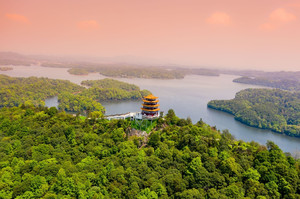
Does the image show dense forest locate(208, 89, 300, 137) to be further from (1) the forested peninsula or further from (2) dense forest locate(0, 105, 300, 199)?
(1) the forested peninsula

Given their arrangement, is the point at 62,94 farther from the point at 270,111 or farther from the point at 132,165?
the point at 270,111

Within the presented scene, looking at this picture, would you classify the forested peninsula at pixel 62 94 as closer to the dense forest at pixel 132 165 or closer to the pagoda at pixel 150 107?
the pagoda at pixel 150 107

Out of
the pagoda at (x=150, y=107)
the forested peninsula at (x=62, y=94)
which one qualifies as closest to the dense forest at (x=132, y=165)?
the pagoda at (x=150, y=107)

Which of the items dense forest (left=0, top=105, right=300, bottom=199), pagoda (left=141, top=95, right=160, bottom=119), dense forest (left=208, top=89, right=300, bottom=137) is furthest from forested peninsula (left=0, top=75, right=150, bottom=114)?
dense forest (left=208, top=89, right=300, bottom=137)

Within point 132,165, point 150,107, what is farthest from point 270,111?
point 132,165

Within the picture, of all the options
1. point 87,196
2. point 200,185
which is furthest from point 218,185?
point 87,196

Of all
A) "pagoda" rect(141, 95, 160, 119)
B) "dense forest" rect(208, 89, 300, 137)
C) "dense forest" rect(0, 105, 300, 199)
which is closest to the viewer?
"dense forest" rect(0, 105, 300, 199)
